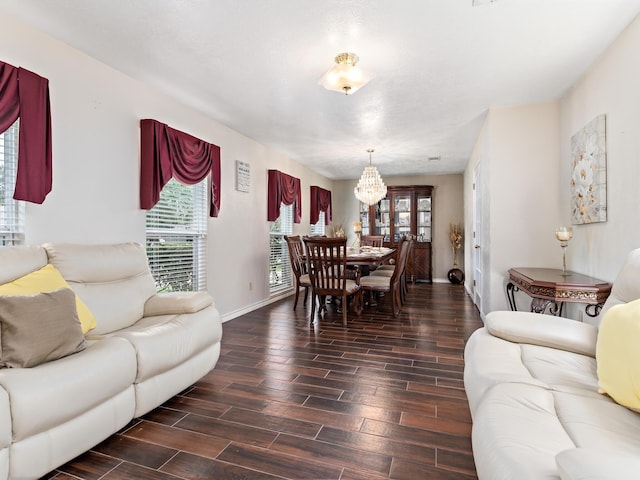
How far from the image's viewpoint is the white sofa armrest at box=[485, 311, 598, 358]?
5.63 feet

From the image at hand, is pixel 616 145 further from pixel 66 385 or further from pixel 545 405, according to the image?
pixel 66 385

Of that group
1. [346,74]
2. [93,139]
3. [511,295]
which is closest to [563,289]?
[511,295]

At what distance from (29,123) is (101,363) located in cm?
164

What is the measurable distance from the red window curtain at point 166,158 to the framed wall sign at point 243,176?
620 mm

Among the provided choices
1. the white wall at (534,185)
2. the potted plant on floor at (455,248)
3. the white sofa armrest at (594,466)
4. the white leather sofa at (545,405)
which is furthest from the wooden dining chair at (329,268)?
the potted plant on floor at (455,248)

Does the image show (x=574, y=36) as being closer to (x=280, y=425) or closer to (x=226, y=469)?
(x=280, y=425)

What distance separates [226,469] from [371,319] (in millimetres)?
2872

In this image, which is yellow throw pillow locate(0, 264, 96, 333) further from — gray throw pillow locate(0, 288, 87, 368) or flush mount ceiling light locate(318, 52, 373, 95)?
flush mount ceiling light locate(318, 52, 373, 95)

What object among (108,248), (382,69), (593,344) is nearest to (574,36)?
(382,69)

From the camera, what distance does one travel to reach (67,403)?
1.46m

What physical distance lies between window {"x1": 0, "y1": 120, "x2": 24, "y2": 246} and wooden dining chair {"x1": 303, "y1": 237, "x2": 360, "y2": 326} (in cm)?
250

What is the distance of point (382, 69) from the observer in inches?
110

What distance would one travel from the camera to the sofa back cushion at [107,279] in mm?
2178

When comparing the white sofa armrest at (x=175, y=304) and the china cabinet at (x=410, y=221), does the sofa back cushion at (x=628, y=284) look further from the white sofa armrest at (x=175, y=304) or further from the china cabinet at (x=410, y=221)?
the china cabinet at (x=410, y=221)
